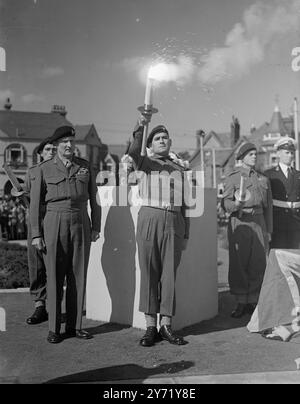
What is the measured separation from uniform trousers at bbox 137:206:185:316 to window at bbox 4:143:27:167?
1.59 meters

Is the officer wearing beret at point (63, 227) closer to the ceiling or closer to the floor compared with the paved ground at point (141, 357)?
closer to the ceiling

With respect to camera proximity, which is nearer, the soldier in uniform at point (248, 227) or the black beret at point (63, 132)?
the black beret at point (63, 132)

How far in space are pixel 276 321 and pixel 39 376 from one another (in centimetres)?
214

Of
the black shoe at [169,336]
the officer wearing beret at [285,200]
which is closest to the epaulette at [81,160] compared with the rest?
the black shoe at [169,336]

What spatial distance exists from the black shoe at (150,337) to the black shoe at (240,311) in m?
1.31

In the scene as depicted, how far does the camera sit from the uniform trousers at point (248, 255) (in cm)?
512

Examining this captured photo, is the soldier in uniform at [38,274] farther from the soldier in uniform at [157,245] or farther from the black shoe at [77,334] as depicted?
the soldier in uniform at [157,245]

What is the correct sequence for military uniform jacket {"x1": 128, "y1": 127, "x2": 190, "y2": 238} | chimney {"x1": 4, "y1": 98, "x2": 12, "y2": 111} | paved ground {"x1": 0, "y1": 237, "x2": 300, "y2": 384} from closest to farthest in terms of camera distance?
1. paved ground {"x1": 0, "y1": 237, "x2": 300, "y2": 384}
2. military uniform jacket {"x1": 128, "y1": 127, "x2": 190, "y2": 238}
3. chimney {"x1": 4, "y1": 98, "x2": 12, "y2": 111}

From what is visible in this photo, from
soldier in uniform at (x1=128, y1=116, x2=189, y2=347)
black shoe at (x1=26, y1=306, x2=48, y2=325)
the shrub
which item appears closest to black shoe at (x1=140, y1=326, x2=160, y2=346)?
soldier in uniform at (x1=128, y1=116, x2=189, y2=347)

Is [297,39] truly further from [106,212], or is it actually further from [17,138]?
[17,138]

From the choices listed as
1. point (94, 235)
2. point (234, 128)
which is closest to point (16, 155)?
point (94, 235)

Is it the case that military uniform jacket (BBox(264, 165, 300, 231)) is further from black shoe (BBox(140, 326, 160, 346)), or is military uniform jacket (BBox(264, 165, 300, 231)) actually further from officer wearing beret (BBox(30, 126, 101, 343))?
officer wearing beret (BBox(30, 126, 101, 343))

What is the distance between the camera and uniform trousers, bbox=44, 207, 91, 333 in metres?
4.00

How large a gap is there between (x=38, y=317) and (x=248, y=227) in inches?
93.0
